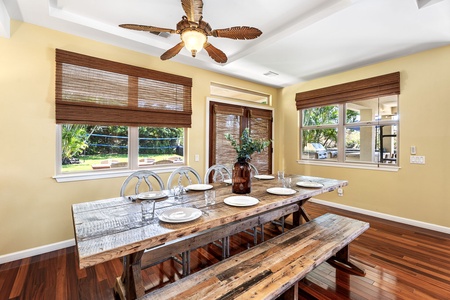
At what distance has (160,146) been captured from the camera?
355 cm

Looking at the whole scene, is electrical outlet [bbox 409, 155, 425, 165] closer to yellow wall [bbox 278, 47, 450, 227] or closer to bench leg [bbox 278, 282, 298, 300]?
yellow wall [bbox 278, 47, 450, 227]

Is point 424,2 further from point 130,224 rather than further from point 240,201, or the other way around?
point 130,224

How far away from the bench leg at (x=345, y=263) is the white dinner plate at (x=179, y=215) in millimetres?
1693

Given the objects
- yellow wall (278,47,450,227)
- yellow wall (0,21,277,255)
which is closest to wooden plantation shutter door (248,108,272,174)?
yellow wall (278,47,450,227)

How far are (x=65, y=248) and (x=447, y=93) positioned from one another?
5.58m

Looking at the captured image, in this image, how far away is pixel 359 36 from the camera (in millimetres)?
2799

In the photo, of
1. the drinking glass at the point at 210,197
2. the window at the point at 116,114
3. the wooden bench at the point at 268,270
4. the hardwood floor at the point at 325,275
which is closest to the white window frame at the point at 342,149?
the hardwood floor at the point at 325,275

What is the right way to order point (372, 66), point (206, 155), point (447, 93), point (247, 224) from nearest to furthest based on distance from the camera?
point (247, 224), point (447, 93), point (372, 66), point (206, 155)

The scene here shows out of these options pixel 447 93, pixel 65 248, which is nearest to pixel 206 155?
pixel 65 248

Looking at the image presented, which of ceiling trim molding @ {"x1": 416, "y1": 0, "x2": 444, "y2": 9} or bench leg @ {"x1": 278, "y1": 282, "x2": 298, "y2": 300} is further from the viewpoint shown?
ceiling trim molding @ {"x1": 416, "y1": 0, "x2": 444, "y2": 9}

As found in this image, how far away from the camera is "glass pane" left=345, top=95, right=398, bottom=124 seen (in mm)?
3609

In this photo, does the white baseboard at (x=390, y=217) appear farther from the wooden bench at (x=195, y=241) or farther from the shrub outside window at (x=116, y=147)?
the shrub outside window at (x=116, y=147)

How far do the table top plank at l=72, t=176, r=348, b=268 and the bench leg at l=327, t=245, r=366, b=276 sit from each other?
79 cm

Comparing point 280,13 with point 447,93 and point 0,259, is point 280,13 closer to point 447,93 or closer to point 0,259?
point 447,93
